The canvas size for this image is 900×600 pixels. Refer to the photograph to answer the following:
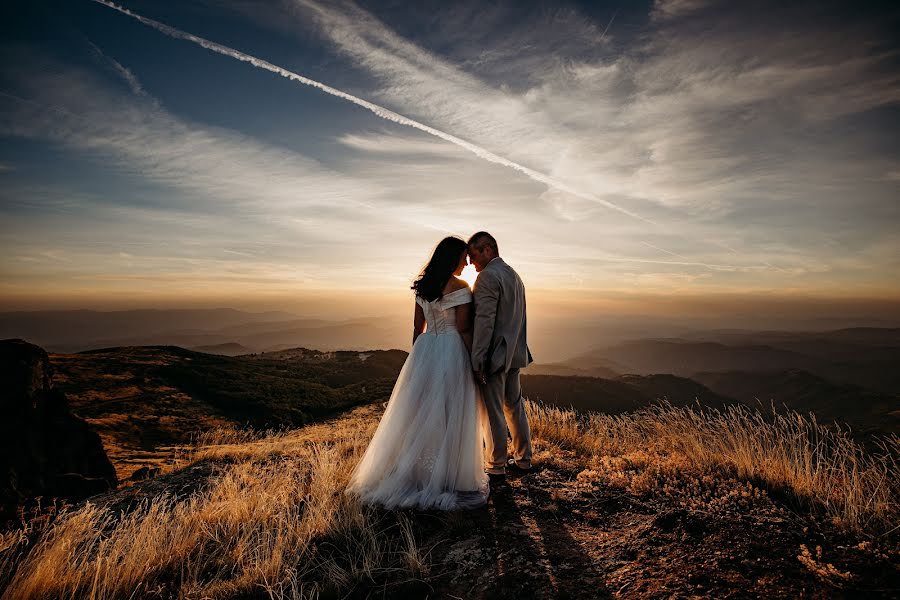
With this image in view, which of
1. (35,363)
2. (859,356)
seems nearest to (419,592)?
(35,363)

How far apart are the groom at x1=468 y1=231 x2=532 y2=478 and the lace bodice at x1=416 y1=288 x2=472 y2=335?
0.18 meters

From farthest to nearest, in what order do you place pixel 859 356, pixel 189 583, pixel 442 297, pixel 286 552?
pixel 859 356
pixel 442 297
pixel 286 552
pixel 189 583

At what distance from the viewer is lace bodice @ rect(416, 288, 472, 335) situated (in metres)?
5.00

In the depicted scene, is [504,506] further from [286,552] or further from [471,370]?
[286,552]

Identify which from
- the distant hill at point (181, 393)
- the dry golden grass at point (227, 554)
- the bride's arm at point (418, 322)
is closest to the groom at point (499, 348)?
the bride's arm at point (418, 322)

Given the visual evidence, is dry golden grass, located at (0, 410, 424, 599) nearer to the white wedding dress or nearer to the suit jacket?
the white wedding dress

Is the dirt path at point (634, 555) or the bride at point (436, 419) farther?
the bride at point (436, 419)

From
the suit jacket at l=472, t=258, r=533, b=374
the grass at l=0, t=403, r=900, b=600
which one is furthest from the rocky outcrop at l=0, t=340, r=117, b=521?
the suit jacket at l=472, t=258, r=533, b=374

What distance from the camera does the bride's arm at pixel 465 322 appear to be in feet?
16.6

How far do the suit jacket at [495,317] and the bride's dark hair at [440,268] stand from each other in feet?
1.28

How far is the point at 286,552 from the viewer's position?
11.9 feet

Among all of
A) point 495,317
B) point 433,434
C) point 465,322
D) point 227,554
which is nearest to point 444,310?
point 465,322

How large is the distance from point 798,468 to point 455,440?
11.2 ft

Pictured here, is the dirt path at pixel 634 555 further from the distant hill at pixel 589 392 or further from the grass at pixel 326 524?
the distant hill at pixel 589 392
